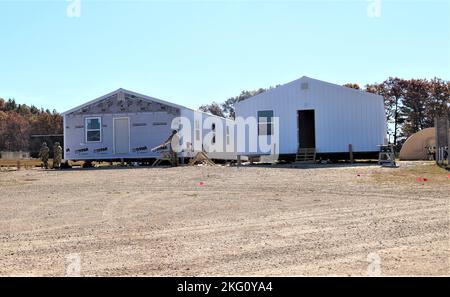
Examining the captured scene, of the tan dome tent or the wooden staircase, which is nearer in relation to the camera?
the wooden staircase

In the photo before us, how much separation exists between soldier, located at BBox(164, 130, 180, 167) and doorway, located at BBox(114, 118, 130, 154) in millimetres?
2672

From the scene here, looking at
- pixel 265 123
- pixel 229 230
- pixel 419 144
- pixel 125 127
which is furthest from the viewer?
pixel 419 144

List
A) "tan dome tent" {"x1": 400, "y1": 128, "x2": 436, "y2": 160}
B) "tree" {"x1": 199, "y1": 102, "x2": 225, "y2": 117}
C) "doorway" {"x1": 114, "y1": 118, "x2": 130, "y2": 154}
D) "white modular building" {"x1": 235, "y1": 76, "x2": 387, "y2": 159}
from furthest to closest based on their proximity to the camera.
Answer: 1. "tree" {"x1": 199, "y1": 102, "x2": 225, "y2": 117}
2. "tan dome tent" {"x1": 400, "y1": 128, "x2": 436, "y2": 160}
3. "doorway" {"x1": 114, "y1": 118, "x2": 130, "y2": 154}
4. "white modular building" {"x1": 235, "y1": 76, "x2": 387, "y2": 159}

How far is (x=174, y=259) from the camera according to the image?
16.1ft

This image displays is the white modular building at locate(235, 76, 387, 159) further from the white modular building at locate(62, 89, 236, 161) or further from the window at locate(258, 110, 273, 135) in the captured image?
the white modular building at locate(62, 89, 236, 161)

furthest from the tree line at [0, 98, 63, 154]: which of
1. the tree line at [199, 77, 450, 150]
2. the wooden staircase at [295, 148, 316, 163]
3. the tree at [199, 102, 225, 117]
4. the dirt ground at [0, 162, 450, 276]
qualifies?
the dirt ground at [0, 162, 450, 276]

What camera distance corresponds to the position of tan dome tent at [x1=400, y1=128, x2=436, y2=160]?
1166 inches

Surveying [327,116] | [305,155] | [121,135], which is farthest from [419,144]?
[121,135]

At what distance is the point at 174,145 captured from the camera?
24.0m

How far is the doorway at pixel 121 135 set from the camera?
2591 centimetres

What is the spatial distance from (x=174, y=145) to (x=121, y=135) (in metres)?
3.61

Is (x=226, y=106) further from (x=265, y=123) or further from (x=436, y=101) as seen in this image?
(x=265, y=123)
